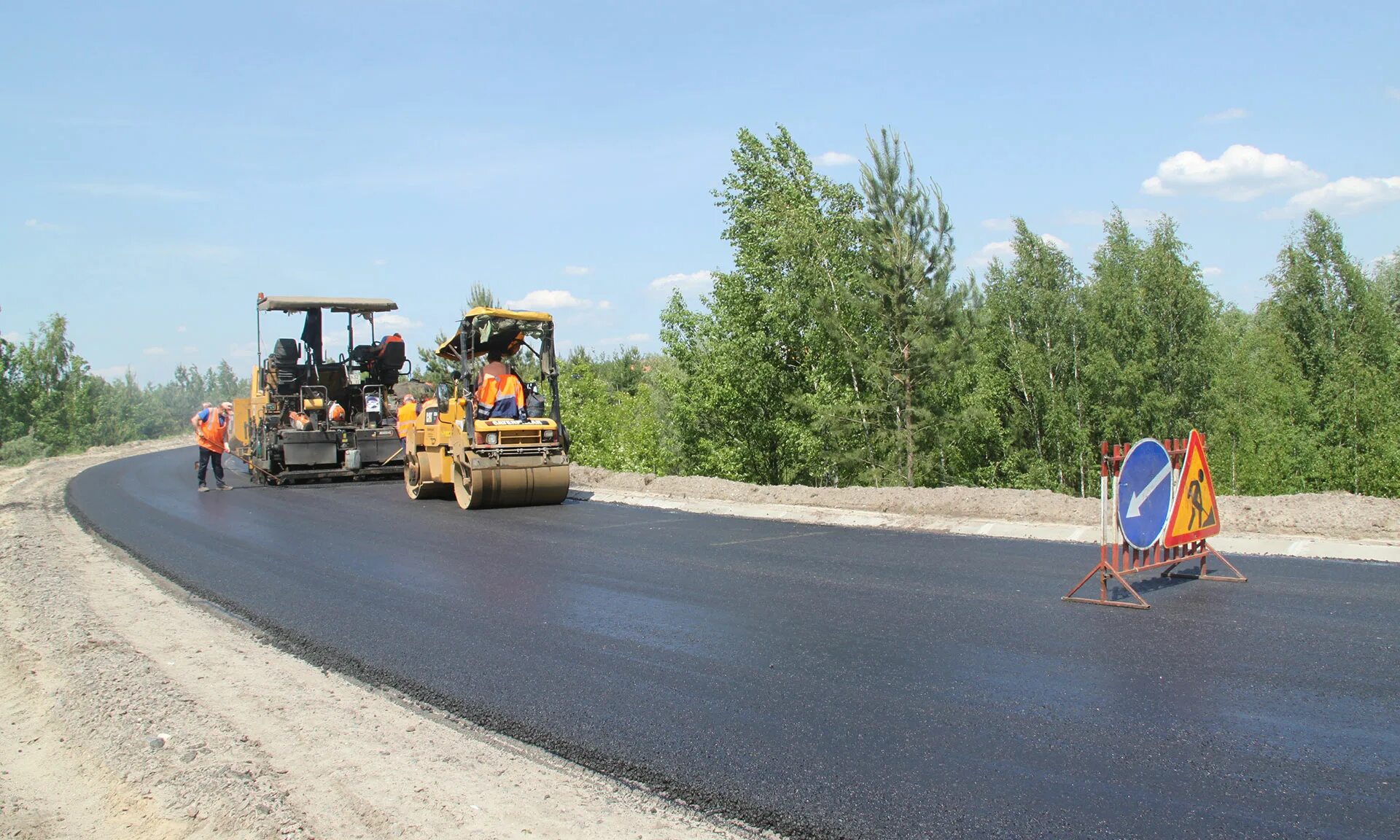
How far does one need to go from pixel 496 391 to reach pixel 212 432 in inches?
293

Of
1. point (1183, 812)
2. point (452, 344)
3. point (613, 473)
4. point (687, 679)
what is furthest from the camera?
point (613, 473)

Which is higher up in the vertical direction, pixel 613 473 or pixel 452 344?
pixel 452 344

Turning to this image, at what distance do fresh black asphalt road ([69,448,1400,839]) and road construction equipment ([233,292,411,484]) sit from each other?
9018mm

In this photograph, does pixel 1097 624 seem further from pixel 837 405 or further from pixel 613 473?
pixel 837 405

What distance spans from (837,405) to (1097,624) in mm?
17704

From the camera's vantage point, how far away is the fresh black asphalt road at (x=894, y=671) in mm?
3688

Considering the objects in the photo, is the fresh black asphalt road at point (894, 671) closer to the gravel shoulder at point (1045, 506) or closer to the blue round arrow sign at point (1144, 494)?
the blue round arrow sign at point (1144, 494)

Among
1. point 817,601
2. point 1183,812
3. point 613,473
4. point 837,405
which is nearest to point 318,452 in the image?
point 613,473

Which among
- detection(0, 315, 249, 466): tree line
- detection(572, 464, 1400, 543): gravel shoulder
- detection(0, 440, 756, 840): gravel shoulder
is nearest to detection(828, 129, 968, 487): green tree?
detection(572, 464, 1400, 543): gravel shoulder

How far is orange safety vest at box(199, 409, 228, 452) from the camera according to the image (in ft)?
59.2

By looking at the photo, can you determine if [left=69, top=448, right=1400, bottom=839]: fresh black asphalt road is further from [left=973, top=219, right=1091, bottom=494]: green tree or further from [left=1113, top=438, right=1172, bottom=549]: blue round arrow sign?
[left=973, top=219, right=1091, bottom=494]: green tree

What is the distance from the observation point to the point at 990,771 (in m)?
3.92

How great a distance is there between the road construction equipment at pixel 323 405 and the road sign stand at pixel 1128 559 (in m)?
15.1

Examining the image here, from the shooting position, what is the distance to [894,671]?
17.5ft
